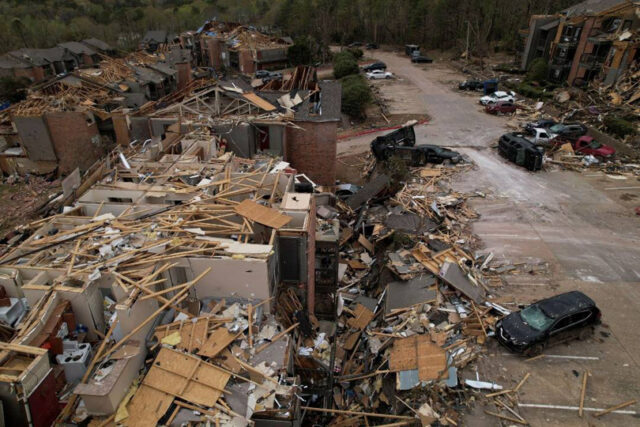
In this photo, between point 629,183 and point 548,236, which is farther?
point 629,183

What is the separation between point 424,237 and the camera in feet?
69.3

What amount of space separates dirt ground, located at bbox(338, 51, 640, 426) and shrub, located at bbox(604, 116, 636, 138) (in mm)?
6851

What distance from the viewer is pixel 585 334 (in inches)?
587

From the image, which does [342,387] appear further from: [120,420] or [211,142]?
[211,142]

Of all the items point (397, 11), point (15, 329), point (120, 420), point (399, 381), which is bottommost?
point (399, 381)

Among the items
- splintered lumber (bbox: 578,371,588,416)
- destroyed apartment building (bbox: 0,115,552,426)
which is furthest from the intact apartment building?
splintered lumber (bbox: 578,371,588,416)

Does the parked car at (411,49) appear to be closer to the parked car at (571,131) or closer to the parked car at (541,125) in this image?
the parked car at (541,125)

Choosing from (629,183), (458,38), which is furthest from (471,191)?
(458,38)

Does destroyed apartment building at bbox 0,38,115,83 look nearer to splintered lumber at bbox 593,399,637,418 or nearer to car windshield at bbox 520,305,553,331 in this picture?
car windshield at bbox 520,305,553,331

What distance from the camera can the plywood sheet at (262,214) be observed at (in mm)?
13734

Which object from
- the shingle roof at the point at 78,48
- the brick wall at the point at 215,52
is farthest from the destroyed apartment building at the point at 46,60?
the brick wall at the point at 215,52

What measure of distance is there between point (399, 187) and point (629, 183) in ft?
49.3

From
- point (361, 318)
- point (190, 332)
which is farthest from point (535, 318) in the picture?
point (190, 332)

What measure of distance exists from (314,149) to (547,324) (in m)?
18.3
